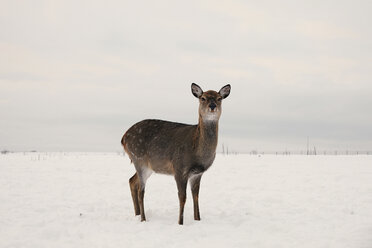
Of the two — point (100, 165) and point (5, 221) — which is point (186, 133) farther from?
point (100, 165)

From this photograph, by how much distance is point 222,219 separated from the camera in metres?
10.2

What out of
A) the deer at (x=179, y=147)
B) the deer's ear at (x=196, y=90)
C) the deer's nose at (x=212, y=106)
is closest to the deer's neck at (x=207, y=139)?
the deer at (x=179, y=147)

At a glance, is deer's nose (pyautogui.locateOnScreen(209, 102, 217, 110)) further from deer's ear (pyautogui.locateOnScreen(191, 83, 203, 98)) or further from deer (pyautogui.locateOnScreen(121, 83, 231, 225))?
deer's ear (pyautogui.locateOnScreen(191, 83, 203, 98))

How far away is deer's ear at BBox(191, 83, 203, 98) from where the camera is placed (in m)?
9.58

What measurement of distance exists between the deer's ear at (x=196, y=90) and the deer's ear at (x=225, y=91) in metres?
0.50

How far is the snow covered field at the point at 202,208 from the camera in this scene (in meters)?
8.37

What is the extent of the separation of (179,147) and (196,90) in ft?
4.86

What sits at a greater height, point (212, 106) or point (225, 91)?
point (225, 91)

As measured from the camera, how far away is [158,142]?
10.3 meters

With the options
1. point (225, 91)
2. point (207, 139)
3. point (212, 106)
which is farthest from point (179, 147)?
point (225, 91)

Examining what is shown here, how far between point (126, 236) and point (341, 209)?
6.37 m

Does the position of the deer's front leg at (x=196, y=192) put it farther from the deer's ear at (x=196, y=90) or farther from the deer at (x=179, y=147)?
the deer's ear at (x=196, y=90)

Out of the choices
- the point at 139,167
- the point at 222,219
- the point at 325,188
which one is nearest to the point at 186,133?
the point at 139,167

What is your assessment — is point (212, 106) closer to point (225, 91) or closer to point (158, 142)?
point (225, 91)
